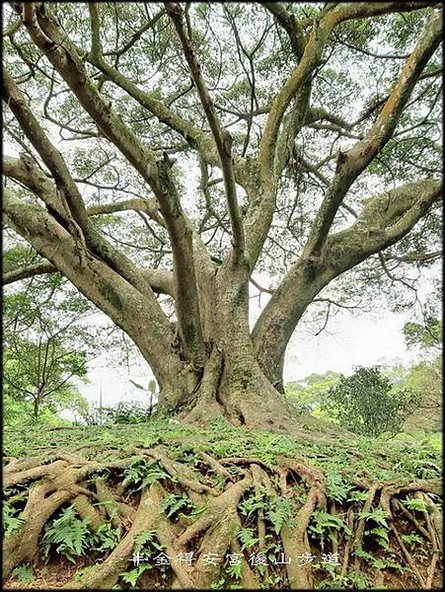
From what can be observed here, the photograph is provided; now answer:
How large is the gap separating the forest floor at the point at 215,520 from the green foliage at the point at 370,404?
4.35 metres

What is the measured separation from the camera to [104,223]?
891 centimetres

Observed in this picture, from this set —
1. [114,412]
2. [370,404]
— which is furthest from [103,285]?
[370,404]

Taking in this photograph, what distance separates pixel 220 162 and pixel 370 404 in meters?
4.91

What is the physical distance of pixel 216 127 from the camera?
3.22 m

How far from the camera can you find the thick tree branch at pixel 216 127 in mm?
2328

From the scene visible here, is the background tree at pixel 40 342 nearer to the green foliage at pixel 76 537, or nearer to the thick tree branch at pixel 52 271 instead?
the thick tree branch at pixel 52 271

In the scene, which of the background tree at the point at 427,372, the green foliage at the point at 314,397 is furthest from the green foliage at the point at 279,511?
the green foliage at the point at 314,397

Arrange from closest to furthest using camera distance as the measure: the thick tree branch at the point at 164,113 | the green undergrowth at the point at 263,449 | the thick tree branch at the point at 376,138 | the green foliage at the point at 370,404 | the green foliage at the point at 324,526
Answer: the green foliage at the point at 324,526
the green undergrowth at the point at 263,449
the thick tree branch at the point at 376,138
the thick tree branch at the point at 164,113
the green foliage at the point at 370,404

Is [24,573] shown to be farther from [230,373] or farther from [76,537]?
[230,373]

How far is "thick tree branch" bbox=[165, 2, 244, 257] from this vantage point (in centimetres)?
233

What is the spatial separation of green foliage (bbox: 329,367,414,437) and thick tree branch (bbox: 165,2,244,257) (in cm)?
375

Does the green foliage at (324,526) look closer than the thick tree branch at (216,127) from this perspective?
Yes

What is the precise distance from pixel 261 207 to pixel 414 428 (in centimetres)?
448

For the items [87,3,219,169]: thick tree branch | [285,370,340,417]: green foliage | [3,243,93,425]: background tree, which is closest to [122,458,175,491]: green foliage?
[87,3,219,169]: thick tree branch
